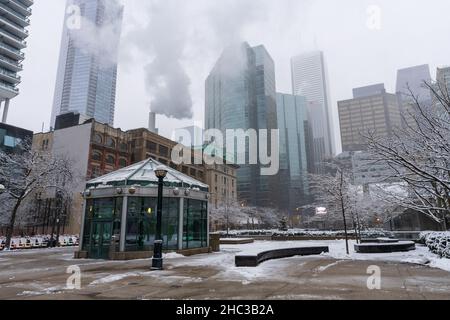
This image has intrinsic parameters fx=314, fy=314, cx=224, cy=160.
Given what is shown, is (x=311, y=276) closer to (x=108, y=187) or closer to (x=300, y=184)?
(x=108, y=187)

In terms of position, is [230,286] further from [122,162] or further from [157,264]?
[122,162]

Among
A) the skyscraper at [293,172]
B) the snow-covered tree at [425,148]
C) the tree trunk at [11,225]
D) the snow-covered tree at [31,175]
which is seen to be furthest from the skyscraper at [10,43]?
the skyscraper at [293,172]

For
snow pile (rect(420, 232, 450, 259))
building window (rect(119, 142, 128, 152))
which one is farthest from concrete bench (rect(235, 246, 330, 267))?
building window (rect(119, 142, 128, 152))

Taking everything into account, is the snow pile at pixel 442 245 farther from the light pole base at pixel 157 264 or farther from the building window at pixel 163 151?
the building window at pixel 163 151

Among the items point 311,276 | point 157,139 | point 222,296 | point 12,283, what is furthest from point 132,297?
point 157,139

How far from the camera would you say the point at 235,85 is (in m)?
142

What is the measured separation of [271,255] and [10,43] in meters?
107

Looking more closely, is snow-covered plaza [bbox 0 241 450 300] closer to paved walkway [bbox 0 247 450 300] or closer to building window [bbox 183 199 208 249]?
paved walkway [bbox 0 247 450 300]

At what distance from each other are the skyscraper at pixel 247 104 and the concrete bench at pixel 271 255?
356ft

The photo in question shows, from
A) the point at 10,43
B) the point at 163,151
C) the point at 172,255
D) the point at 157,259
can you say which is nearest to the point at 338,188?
the point at 172,255

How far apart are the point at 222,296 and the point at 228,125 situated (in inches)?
5311

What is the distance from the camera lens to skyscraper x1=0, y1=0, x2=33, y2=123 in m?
89.6

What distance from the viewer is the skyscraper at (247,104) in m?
138

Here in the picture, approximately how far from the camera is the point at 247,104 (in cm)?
14050
